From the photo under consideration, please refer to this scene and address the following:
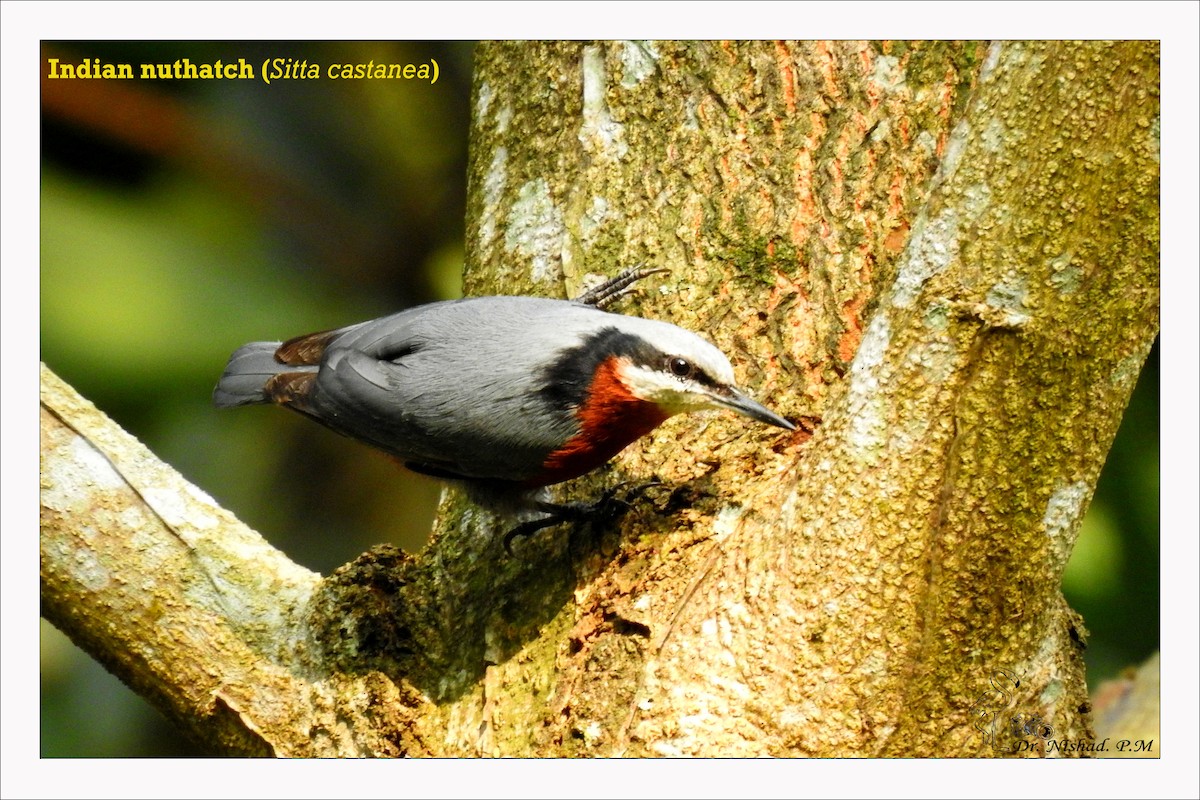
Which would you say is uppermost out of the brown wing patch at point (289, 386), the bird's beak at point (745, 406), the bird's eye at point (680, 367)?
the bird's eye at point (680, 367)

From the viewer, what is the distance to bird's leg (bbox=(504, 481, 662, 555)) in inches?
88.5

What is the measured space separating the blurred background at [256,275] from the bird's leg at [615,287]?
78 cm

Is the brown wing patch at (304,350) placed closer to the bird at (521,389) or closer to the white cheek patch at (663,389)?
the bird at (521,389)

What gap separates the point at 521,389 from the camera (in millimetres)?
2287

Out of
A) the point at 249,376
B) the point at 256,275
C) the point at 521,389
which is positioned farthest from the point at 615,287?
the point at 256,275

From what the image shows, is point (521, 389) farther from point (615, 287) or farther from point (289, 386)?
point (289, 386)

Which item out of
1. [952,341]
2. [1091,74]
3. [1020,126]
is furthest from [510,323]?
[1091,74]

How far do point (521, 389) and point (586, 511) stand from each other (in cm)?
29

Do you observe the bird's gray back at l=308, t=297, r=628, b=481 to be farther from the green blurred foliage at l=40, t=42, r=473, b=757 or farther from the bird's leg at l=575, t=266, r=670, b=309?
the green blurred foliage at l=40, t=42, r=473, b=757

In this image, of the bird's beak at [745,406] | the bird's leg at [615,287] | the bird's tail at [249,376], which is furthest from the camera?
the bird's tail at [249,376]

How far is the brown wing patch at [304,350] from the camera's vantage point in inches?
104

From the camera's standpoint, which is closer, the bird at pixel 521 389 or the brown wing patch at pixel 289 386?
the bird at pixel 521 389

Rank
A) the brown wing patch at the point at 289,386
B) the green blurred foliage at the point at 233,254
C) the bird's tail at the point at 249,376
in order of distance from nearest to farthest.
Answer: the brown wing patch at the point at 289,386
the bird's tail at the point at 249,376
the green blurred foliage at the point at 233,254

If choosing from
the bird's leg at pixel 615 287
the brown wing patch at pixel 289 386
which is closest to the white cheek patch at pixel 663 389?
the bird's leg at pixel 615 287
